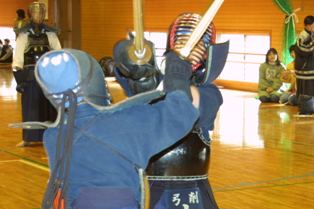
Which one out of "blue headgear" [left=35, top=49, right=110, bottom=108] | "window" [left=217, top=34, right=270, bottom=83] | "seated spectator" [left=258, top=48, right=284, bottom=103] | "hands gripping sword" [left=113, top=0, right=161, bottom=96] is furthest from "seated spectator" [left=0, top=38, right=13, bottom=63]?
"blue headgear" [left=35, top=49, right=110, bottom=108]

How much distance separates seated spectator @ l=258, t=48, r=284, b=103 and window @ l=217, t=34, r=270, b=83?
185 centimetres

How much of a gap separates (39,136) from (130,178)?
5806 millimetres

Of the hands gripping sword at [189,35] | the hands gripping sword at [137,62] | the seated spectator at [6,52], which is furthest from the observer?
the seated spectator at [6,52]

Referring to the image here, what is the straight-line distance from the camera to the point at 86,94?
194 centimetres

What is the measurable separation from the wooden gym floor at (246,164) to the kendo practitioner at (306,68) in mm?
→ 326

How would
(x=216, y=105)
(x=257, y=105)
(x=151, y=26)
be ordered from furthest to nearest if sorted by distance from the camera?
1. (x=151, y=26)
2. (x=257, y=105)
3. (x=216, y=105)

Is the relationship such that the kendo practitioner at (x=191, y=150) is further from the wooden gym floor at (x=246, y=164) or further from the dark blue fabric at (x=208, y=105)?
the wooden gym floor at (x=246, y=164)

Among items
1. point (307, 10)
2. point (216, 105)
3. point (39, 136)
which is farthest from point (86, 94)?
point (307, 10)

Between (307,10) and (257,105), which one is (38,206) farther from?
(307,10)

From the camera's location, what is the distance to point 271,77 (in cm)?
1263

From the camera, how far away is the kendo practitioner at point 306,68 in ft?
34.5

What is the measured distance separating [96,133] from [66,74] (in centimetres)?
19

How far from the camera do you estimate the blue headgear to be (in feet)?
6.23

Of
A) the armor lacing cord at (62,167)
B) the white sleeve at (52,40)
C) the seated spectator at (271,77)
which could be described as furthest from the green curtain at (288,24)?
the armor lacing cord at (62,167)
